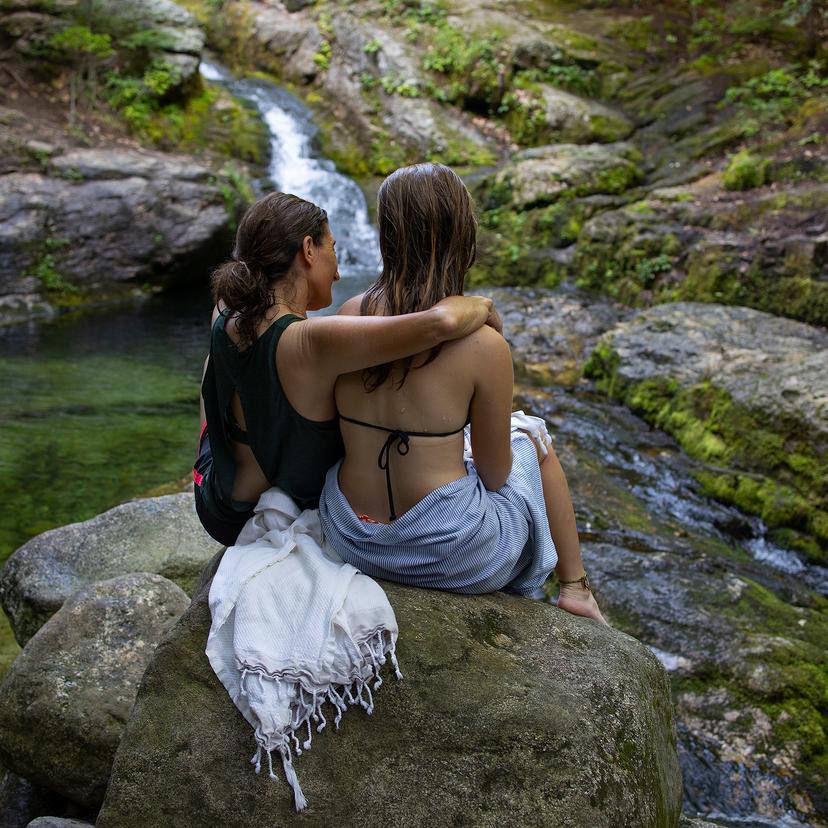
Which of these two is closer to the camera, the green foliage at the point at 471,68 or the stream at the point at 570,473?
the stream at the point at 570,473

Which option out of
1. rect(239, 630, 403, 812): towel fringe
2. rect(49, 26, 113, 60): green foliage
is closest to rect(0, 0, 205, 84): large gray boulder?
rect(49, 26, 113, 60): green foliage

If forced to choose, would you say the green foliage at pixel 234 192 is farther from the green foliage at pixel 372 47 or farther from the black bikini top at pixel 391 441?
the black bikini top at pixel 391 441

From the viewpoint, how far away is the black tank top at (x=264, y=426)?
8.29 ft

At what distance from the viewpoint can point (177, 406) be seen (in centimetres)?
812

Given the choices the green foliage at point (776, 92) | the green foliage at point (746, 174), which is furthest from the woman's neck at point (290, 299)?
the green foliage at point (776, 92)

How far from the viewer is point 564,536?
2859 mm

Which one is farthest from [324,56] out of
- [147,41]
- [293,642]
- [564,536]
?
[293,642]

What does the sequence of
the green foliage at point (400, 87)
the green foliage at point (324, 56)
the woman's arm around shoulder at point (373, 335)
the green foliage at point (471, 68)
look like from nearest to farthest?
the woman's arm around shoulder at point (373, 335), the green foliage at point (471, 68), the green foliage at point (400, 87), the green foliage at point (324, 56)

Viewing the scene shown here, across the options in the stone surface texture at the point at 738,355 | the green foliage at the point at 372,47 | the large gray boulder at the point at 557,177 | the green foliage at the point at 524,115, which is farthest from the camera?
the green foliage at the point at 372,47

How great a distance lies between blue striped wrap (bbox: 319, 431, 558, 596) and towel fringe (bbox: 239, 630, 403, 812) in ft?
1.00

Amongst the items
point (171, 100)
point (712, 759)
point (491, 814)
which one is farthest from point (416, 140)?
point (491, 814)

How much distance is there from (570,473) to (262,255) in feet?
12.8

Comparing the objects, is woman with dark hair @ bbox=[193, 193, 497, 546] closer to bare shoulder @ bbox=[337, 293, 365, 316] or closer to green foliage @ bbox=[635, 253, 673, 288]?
bare shoulder @ bbox=[337, 293, 365, 316]

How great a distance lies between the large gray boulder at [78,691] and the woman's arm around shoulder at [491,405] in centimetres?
160
